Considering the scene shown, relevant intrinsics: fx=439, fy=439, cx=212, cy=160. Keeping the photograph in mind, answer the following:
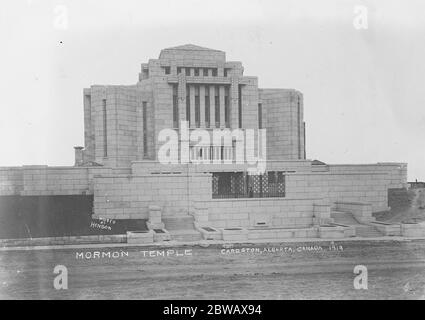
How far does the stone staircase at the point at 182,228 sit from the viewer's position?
18397 millimetres

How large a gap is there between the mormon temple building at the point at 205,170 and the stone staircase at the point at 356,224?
6cm

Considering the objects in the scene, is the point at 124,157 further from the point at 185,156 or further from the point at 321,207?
the point at 321,207

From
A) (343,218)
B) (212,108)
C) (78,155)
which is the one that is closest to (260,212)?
(343,218)

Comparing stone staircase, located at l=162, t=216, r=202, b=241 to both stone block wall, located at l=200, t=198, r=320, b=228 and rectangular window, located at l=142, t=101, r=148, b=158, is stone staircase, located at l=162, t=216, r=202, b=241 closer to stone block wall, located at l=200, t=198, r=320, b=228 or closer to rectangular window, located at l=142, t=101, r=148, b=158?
stone block wall, located at l=200, t=198, r=320, b=228

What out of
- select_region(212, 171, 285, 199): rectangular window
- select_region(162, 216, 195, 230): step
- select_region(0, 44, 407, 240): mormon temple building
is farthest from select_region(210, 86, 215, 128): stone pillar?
select_region(162, 216, 195, 230): step

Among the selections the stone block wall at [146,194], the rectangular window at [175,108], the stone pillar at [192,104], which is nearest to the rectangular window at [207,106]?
the stone pillar at [192,104]

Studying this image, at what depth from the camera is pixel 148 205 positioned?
22438 mm

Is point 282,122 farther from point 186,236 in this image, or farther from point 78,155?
point 186,236

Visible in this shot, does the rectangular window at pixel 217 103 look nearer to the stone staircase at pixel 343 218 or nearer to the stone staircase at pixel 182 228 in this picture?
the stone staircase at pixel 182 228

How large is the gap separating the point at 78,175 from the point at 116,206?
4.98 meters

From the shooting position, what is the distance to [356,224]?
70.9ft
